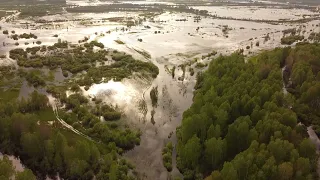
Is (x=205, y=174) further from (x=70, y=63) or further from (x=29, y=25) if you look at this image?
(x=29, y=25)

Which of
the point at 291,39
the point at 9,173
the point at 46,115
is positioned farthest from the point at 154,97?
the point at 291,39

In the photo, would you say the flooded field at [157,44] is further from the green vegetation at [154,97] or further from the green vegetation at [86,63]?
the green vegetation at [86,63]

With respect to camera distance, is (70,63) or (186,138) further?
(70,63)

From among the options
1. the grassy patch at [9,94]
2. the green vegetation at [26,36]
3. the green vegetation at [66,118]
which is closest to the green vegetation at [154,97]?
the green vegetation at [66,118]

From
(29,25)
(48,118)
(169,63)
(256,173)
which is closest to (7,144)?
(48,118)

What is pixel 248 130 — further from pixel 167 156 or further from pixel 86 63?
pixel 86 63

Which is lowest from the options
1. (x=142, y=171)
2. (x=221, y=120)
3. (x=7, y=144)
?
(x=142, y=171)

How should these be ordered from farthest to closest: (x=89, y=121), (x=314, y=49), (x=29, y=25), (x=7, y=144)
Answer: (x=29, y=25)
(x=314, y=49)
(x=89, y=121)
(x=7, y=144)
